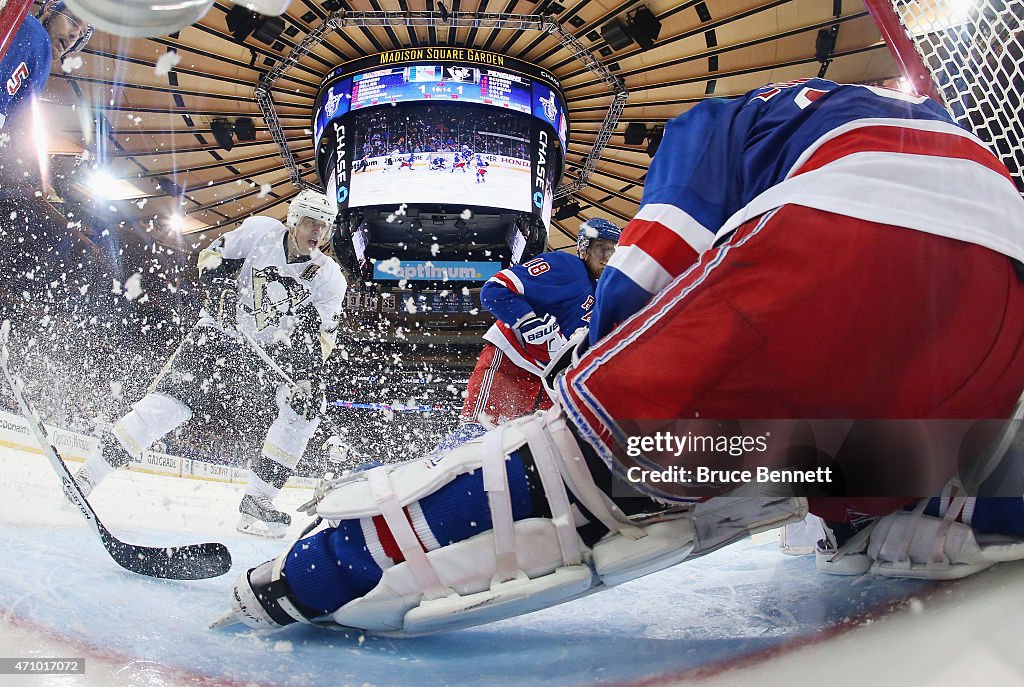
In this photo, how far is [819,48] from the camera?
3.38 meters

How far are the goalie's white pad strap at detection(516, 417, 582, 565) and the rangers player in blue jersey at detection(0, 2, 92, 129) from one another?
1108mm

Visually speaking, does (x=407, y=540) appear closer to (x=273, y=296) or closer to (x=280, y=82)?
(x=273, y=296)

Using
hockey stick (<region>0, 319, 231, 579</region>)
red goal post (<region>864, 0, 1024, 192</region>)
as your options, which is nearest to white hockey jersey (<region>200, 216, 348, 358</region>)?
hockey stick (<region>0, 319, 231, 579</region>)

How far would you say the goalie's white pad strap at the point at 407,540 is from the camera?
0.50 metres

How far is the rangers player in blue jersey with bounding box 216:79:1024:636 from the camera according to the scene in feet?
1.37

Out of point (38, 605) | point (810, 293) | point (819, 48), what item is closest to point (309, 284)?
point (38, 605)

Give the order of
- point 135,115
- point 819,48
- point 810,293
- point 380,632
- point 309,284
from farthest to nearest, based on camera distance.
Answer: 1. point 135,115
2. point 819,48
3. point 309,284
4. point 380,632
5. point 810,293

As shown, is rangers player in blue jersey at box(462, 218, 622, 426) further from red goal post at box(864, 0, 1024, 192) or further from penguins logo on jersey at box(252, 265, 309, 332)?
red goal post at box(864, 0, 1024, 192)

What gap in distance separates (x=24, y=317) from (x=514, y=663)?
13.3 feet

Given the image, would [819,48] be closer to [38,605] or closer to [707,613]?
[707,613]

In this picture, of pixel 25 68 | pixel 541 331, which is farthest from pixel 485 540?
pixel 541 331

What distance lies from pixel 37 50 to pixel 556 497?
1343 mm

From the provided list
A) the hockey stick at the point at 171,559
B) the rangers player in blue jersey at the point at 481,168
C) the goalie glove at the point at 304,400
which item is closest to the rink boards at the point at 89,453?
the goalie glove at the point at 304,400

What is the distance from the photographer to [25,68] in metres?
1.18
